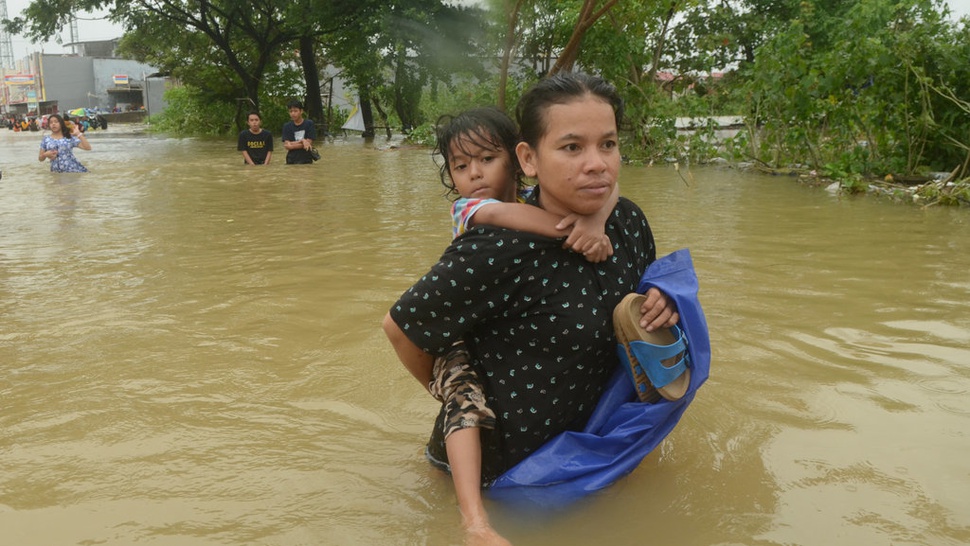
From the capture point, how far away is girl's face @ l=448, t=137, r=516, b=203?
104 inches

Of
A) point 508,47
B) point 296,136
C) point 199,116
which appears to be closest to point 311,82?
point 199,116

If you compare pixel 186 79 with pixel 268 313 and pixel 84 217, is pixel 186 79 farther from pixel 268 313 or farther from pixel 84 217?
pixel 268 313

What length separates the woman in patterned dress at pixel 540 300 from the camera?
86.3 inches

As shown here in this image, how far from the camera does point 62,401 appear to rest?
311cm

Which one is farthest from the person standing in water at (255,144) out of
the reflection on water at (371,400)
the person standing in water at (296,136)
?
the reflection on water at (371,400)

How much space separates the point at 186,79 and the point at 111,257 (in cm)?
2691

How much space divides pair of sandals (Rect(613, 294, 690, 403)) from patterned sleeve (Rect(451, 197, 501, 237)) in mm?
455

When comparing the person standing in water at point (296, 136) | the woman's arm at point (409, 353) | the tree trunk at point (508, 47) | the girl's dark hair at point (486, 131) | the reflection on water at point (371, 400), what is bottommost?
the reflection on water at point (371, 400)

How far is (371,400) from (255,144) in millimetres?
11571

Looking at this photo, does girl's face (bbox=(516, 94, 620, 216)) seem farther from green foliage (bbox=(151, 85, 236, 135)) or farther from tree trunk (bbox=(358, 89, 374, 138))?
green foliage (bbox=(151, 85, 236, 135))

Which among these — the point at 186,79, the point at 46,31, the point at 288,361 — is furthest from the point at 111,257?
the point at 186,79

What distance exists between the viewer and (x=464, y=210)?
237 centimetres

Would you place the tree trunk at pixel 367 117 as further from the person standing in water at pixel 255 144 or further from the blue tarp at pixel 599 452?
the blue tarp at pixel 599 452

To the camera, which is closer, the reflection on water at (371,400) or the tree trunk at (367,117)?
the reflection on water at (371,400)
